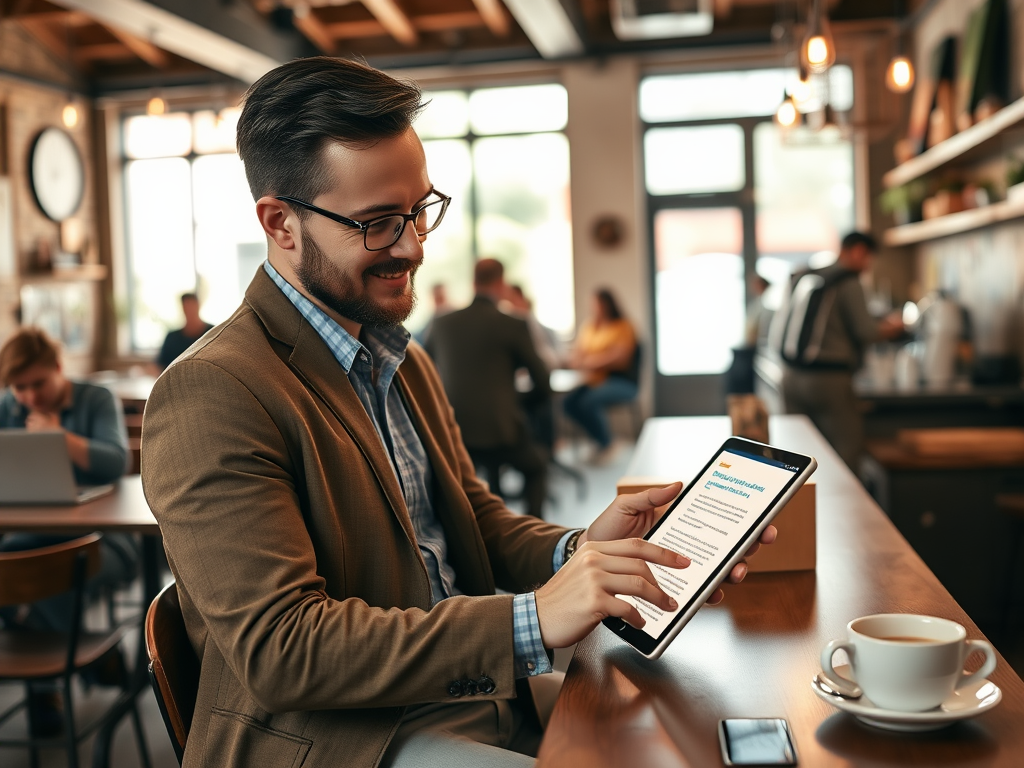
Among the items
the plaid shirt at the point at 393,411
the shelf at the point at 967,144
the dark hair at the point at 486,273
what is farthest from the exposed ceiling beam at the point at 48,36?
the plaid shirt at the point at 393,411

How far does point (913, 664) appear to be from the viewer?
956 millimetres

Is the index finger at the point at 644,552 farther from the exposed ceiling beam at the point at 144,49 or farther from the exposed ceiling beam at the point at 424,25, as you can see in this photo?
the exposed ceiling beam at the point at 144,49

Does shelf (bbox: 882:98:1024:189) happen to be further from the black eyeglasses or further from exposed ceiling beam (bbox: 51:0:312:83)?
exposed ceiling beam (bbox: 51:0:312:83)

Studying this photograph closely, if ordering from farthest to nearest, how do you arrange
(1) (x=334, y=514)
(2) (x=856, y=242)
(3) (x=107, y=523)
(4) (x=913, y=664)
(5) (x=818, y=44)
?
(2) (x=856, y=242) → (5) (x=818, y=44) → (3) (x=107, y=523) → (1) (x=334, y=514) → (4) (x=913, y=664)

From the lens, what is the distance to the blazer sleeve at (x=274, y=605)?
110 centimetres

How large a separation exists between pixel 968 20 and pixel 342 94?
5739 mm

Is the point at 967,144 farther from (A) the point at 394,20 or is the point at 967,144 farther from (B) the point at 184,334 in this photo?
(A) the point at 394,20

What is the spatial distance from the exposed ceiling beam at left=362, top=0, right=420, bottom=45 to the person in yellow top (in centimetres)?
311

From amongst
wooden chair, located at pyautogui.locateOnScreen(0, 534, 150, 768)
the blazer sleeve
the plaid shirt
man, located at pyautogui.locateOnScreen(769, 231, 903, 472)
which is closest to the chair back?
wooden chair, located at pyautogui.locateOnScreen(0, 534, 150, 768)

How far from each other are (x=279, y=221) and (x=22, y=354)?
2.20 meters

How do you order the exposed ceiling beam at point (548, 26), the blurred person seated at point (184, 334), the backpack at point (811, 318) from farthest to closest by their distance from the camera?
the exposed ceiling beam at point (548, 26) → the blurred person seated at point (184, 334) → the backpack at point (811, 318)

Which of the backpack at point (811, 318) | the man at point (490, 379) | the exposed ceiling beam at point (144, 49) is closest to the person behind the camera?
the man at point (490, 379)

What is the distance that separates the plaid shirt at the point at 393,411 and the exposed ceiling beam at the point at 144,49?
908cm

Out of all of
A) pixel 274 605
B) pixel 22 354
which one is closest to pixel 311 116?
pixel 274 605
